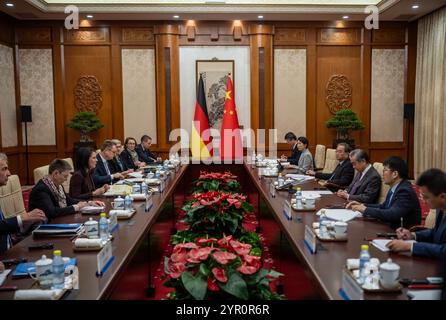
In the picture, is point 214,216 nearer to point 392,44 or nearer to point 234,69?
point 234,69

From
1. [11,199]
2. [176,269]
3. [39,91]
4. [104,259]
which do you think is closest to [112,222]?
[104,259]

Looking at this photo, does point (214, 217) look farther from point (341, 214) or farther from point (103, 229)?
point (103, 229)

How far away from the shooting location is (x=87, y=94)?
353 inches

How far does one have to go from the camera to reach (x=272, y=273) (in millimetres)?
1805

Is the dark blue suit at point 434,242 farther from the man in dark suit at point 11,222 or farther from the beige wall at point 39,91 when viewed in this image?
the beige wall at point 39,91

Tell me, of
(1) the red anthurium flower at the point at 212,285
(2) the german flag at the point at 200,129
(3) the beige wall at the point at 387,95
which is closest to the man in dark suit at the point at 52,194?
(1) the red anthurium flower at the point at 212,285

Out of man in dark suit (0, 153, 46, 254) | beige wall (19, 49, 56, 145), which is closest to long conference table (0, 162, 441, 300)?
man in dark suit (0, 153, 46, 254)

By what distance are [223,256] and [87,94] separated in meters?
7.99

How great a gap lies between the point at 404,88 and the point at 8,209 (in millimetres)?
8178

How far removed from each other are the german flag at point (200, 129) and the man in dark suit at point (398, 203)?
5.70 metres

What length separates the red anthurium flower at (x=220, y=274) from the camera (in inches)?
63.5

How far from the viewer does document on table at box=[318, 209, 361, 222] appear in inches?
114

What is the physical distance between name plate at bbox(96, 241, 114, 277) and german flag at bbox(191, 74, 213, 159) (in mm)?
6401

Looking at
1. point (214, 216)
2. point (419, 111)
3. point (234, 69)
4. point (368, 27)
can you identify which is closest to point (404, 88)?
point (419, 111)
